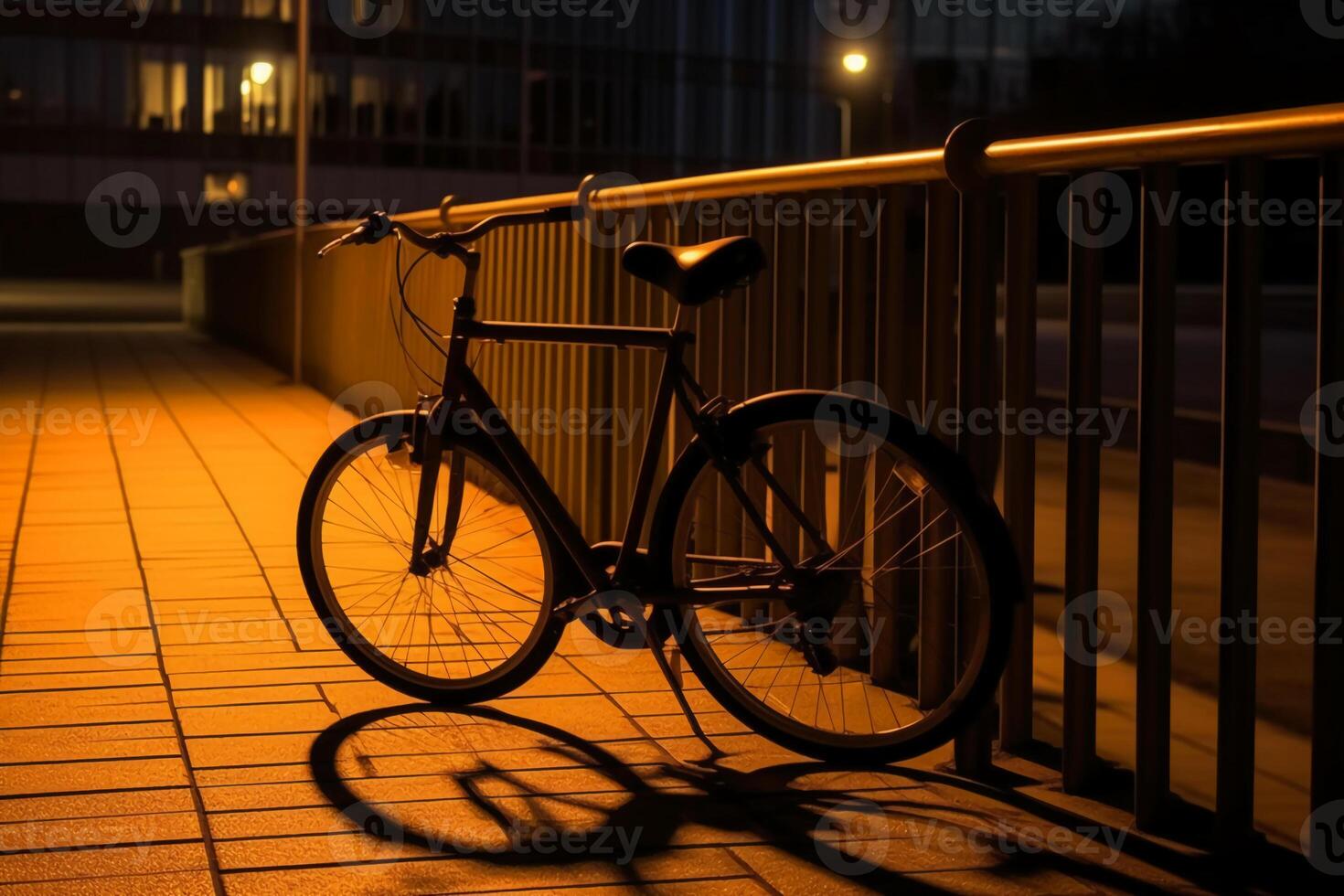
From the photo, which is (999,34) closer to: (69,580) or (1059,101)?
(1059,101)

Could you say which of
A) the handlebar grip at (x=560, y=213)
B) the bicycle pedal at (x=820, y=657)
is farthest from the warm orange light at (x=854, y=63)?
the bicycle pedal at (x=820, y=657)

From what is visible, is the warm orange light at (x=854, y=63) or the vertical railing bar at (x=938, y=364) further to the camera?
the warm orange light at (x=854, y=63)

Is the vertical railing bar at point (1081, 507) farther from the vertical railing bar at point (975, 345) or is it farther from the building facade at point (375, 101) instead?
the building facade at point (375, 101)

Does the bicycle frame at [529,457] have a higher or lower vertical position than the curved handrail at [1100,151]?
lower

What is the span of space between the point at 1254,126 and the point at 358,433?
7.64 ft

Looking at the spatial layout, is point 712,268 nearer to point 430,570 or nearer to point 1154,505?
point 1154,505

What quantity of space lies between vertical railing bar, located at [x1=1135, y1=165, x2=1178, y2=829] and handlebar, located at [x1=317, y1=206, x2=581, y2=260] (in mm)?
1418

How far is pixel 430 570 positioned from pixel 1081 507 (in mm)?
1687

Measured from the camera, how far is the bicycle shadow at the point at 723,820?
3.44m

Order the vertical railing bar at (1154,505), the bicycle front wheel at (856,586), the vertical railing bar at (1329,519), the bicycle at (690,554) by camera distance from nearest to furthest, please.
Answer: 1. the vertical railing bar at (1329,519)
2. the vertical railing bar at (1154,505)
3. the bicycle front wheel at (856,586)
4. the bicycle at (690,554)

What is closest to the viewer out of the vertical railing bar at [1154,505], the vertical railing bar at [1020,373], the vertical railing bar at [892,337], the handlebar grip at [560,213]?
the vertical railing bar at [1154,505]

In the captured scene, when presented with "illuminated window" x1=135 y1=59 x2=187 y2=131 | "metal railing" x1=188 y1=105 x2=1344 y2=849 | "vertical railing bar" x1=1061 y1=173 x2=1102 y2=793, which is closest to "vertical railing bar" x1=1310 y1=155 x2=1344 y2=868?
"metal railing" x1=188 y1=105 x2=1344 y2=849

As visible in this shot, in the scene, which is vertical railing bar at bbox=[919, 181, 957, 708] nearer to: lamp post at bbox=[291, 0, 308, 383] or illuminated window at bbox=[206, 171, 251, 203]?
lamp post at bbox=[291, 0, 308, 383]

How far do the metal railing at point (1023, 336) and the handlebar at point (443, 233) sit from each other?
0.71 metres
